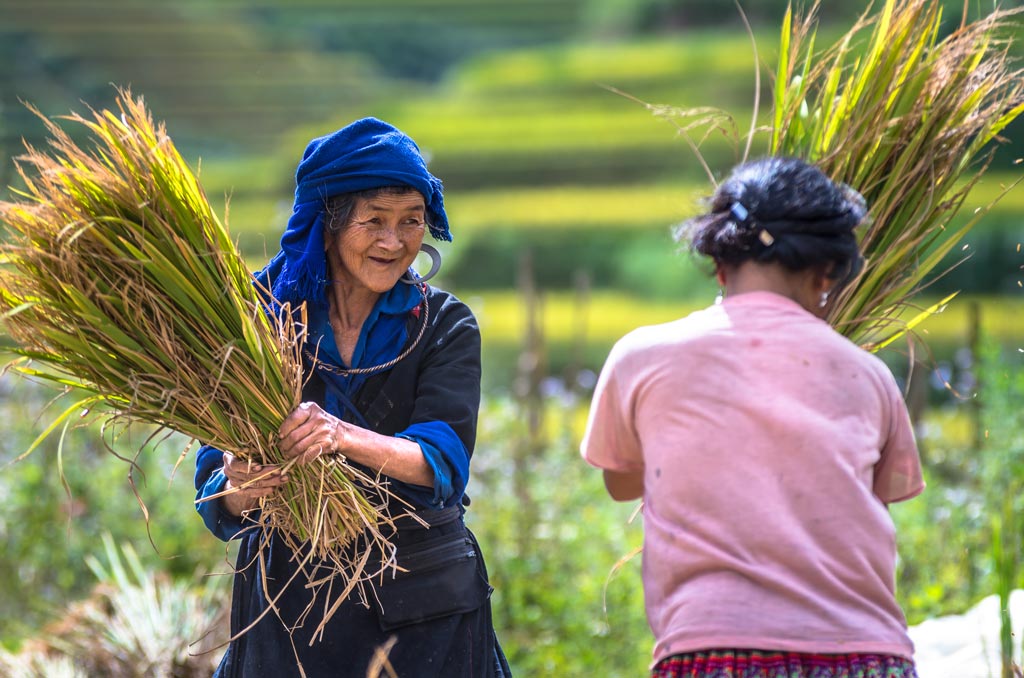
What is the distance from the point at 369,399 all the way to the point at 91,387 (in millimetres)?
445

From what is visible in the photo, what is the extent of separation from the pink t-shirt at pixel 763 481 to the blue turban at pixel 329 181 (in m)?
0.56

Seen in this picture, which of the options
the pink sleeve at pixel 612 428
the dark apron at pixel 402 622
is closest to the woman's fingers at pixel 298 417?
the dark apron at pixel 402 622

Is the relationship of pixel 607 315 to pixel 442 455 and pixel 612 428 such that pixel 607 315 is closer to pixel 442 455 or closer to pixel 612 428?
pixel 442 455

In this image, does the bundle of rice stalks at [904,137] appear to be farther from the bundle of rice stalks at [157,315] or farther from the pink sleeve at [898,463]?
the bundle of rice stalks at [157,315]

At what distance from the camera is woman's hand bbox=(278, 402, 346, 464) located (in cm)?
192

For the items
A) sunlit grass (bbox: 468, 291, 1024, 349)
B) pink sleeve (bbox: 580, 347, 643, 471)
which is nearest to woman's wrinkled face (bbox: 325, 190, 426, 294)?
pink sleeve (bbox: 580, 347, 643, 471)

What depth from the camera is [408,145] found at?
2.03 meters

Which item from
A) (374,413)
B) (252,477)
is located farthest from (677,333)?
(252,477)

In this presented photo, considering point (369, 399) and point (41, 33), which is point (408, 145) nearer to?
point (369, 399)

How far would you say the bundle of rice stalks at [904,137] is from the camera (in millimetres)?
→ 2188

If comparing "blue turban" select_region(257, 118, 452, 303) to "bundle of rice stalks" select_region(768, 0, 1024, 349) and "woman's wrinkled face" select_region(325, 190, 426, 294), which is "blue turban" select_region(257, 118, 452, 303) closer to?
"woman's wrinkled face" select_region(325, 190, 426, 294)

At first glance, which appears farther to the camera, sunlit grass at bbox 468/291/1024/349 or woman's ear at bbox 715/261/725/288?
sunlit grass at bbox 468/291/1024/349

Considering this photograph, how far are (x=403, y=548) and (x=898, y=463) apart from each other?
2.65ft

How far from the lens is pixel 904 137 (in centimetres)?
222
